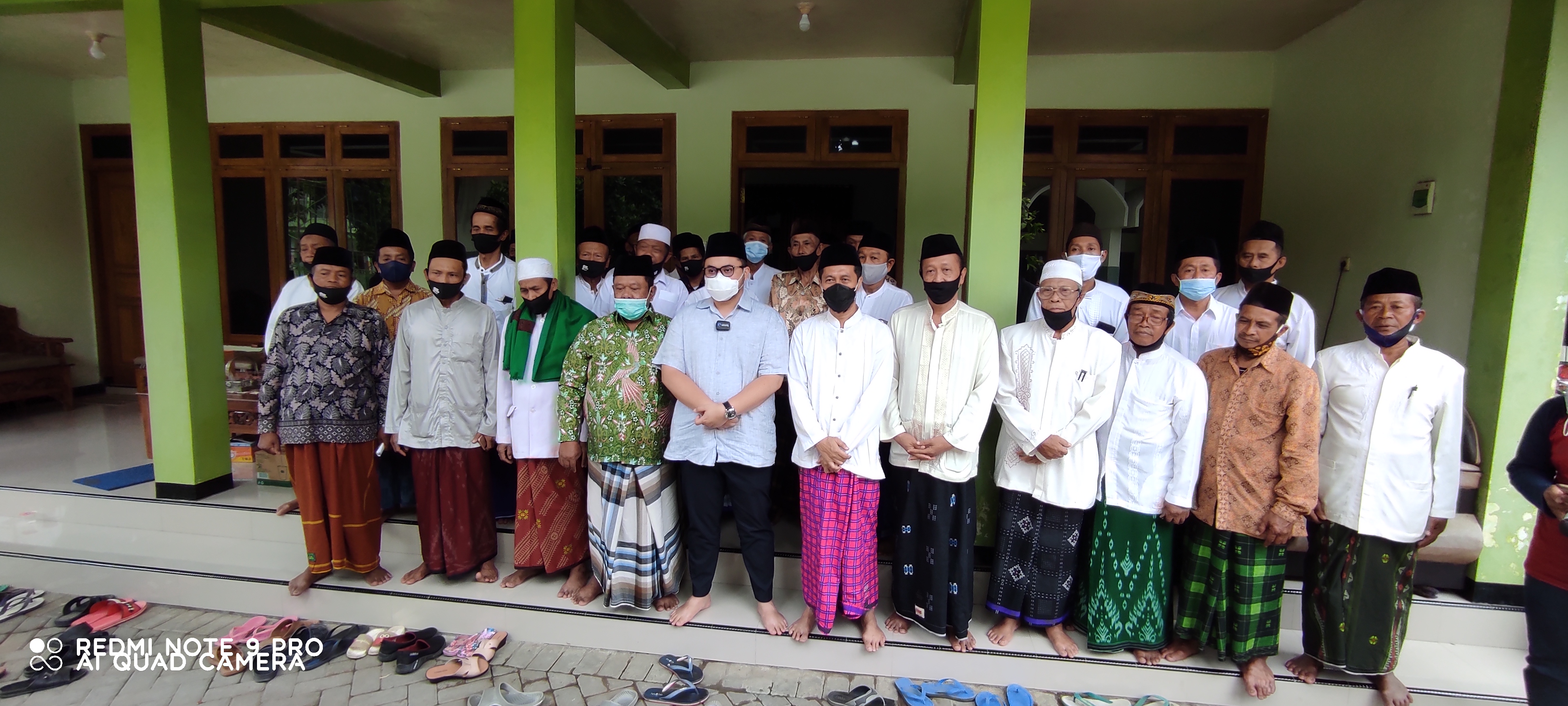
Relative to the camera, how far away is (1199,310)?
123 inches

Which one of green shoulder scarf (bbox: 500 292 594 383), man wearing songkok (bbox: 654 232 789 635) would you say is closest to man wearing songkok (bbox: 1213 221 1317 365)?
man wearing songkok (bbox: 654 232 789 635)

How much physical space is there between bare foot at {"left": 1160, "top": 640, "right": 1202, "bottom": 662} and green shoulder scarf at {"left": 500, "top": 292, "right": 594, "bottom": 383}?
292 centimetres

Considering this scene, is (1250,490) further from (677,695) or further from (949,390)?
(677,695)

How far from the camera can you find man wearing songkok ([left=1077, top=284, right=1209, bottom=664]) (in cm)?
260

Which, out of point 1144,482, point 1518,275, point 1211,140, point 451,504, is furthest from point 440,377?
point 1211,140

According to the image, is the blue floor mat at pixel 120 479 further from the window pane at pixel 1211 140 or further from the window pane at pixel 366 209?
the window pane at pixel 1211 140

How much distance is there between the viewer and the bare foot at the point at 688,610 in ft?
9.71

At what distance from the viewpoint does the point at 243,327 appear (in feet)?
22.2


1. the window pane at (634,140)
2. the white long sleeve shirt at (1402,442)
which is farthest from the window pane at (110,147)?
the white long sleeve shirt at (1402,442)

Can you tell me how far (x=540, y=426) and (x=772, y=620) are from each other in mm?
1414

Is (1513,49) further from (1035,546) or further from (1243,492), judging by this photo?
(1035,546)

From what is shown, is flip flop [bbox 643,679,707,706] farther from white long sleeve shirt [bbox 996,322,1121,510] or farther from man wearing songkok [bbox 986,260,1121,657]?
white long sleeve shirt [bbox 996,322,1121,510]

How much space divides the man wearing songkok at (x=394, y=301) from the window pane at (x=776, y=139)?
3064 mm

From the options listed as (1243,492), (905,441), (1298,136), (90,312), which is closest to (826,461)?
(905,441)
